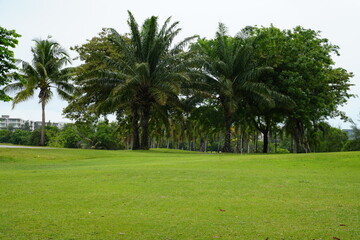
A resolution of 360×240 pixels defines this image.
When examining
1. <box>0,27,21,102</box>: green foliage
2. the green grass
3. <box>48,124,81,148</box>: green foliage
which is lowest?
the green grass

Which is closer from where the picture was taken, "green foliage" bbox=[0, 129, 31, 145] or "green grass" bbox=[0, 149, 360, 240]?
"green grass" bbox=[0, 149, 360, 240]

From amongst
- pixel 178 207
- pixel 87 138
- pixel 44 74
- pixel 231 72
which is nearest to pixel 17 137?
pixel 87 138

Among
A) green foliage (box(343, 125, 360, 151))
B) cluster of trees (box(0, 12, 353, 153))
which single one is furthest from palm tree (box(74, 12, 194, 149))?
green foliage (box(343, 125, 360, 151))

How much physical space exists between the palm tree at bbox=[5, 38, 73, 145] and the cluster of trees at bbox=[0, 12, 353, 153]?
10cm

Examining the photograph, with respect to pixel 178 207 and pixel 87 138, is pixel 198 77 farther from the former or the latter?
pixel 87 138

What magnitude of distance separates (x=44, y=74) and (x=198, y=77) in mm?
15427

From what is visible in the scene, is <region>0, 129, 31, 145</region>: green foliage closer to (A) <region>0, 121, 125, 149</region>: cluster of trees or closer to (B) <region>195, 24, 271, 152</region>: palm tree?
(A) <region>0, 121, 125, 149</region>: cluster of trees

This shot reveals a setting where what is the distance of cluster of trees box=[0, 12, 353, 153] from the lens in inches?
1305

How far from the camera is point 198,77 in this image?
35.9 m

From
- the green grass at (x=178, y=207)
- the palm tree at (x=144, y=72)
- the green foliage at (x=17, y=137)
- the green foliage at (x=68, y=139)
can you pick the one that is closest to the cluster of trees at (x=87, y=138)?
the green foliage at (x=68, y=139)

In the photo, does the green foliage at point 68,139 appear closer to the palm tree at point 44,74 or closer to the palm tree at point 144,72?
the palm tree at point 44,74

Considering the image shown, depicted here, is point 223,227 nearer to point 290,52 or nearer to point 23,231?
point 23,231

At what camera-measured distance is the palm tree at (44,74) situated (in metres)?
37.2

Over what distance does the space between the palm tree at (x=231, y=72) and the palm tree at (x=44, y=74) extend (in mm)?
14584
